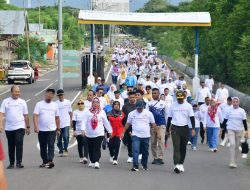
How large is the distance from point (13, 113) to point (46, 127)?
0.76 meters

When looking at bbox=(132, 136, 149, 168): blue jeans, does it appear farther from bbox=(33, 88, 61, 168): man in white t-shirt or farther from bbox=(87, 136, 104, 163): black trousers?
bbox=(33, 88, 61, 168): man in white t-shirt

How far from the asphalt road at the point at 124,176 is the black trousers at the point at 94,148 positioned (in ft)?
0.84

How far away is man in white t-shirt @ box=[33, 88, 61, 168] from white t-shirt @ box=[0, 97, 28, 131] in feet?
1.11

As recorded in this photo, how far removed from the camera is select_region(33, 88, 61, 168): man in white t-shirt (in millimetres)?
15984

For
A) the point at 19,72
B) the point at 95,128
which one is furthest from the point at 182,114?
the point at 19,72

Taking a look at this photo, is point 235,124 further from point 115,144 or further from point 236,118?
point 115,144

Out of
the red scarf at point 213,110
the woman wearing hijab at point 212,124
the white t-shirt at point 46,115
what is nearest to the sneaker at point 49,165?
the white t-shirt at point 46,115

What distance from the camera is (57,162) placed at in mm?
17234

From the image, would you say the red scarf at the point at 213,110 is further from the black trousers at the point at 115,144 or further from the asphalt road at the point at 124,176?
the black trousers at the point at 115,144

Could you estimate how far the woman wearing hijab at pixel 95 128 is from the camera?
1620 centimetres

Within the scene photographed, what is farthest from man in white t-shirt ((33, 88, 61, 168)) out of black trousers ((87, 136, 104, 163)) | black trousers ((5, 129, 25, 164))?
black trousers ((87, 136, 104, 163))

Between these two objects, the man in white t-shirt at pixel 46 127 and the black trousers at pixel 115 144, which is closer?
the man in white t-shirt at pixel 46 127

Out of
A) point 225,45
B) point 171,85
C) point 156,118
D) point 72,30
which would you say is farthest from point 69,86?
point 72,30

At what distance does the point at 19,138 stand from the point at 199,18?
77.8 ft
